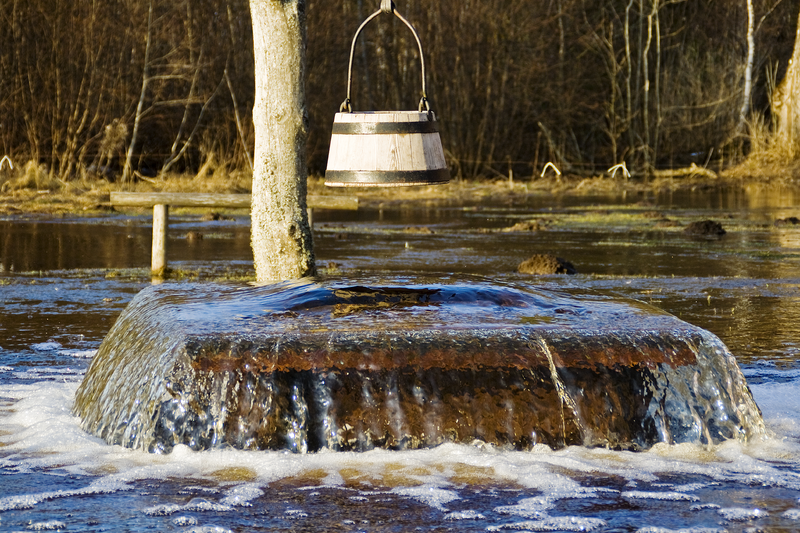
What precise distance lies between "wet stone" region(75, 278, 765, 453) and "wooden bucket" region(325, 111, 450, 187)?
27.7 inches

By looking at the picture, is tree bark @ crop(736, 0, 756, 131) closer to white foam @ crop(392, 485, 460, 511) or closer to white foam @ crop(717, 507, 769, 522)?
white foam @ crop(717, 507, 769, 522)

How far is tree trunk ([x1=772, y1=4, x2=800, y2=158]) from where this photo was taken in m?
32.5

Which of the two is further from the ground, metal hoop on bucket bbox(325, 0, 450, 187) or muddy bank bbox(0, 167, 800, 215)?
metal hoop on bucket bbox(325, 0, 450, 187)

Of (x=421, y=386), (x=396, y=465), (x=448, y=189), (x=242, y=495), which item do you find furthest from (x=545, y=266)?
(x=448, y=189)

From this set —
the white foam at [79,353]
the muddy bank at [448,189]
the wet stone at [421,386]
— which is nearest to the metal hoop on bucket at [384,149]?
the wet stone at [421,386]

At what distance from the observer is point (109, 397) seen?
215 inches

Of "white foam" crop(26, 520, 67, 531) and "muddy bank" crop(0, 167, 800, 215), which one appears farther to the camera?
"muddy bank" crop(0, 167, 800, 215)

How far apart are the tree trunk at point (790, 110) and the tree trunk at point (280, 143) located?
90.3ft

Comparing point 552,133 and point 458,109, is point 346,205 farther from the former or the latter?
point 552,133

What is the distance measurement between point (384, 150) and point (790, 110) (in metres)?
30.3

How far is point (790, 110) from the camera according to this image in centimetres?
3278


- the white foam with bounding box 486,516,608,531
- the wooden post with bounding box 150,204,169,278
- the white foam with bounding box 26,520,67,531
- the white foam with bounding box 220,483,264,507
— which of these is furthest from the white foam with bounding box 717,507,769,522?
the wooden post with bounding box 150,204,169,278

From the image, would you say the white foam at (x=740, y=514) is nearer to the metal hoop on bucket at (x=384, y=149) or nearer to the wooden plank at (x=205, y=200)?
the metal hoop on bucket at (x=384, y=149)

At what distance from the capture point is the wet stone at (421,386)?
4.93 meters
